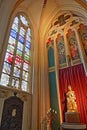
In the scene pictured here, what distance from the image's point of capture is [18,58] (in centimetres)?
717

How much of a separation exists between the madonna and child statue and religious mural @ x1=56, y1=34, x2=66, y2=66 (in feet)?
7.44

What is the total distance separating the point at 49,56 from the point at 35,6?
14.4 feet

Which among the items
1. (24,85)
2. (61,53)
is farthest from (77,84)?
(24,85)

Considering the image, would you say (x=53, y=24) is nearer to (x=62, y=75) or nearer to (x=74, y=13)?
(x=74, y=13)

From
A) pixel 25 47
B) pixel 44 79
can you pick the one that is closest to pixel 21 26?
pixel 25 47

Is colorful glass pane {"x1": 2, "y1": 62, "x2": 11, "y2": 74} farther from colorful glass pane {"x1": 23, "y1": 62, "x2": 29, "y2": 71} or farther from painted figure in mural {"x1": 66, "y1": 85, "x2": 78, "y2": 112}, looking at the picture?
painted figure in mural {"x1": 66, "y1": 85, "x2": 78, "y2": 112}

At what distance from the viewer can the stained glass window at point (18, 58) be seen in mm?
6090

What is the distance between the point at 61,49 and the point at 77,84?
324 centimetres

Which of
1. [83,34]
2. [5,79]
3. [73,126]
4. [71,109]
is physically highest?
[83,34]

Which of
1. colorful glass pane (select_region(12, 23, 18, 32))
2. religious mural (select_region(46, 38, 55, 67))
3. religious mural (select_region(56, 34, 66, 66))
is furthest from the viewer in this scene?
religious mural (select_region(46, 38, 55, 67))

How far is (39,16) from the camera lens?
1005cm

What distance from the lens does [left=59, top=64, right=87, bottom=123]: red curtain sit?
6.05 metres

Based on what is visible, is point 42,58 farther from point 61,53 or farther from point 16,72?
point 16,72

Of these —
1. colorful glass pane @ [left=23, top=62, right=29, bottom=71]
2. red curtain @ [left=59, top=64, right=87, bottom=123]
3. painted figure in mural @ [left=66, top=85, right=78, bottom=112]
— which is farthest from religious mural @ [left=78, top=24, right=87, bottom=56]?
colorful glass pane @ [left=23, top=62, right=29, bottom=71]
